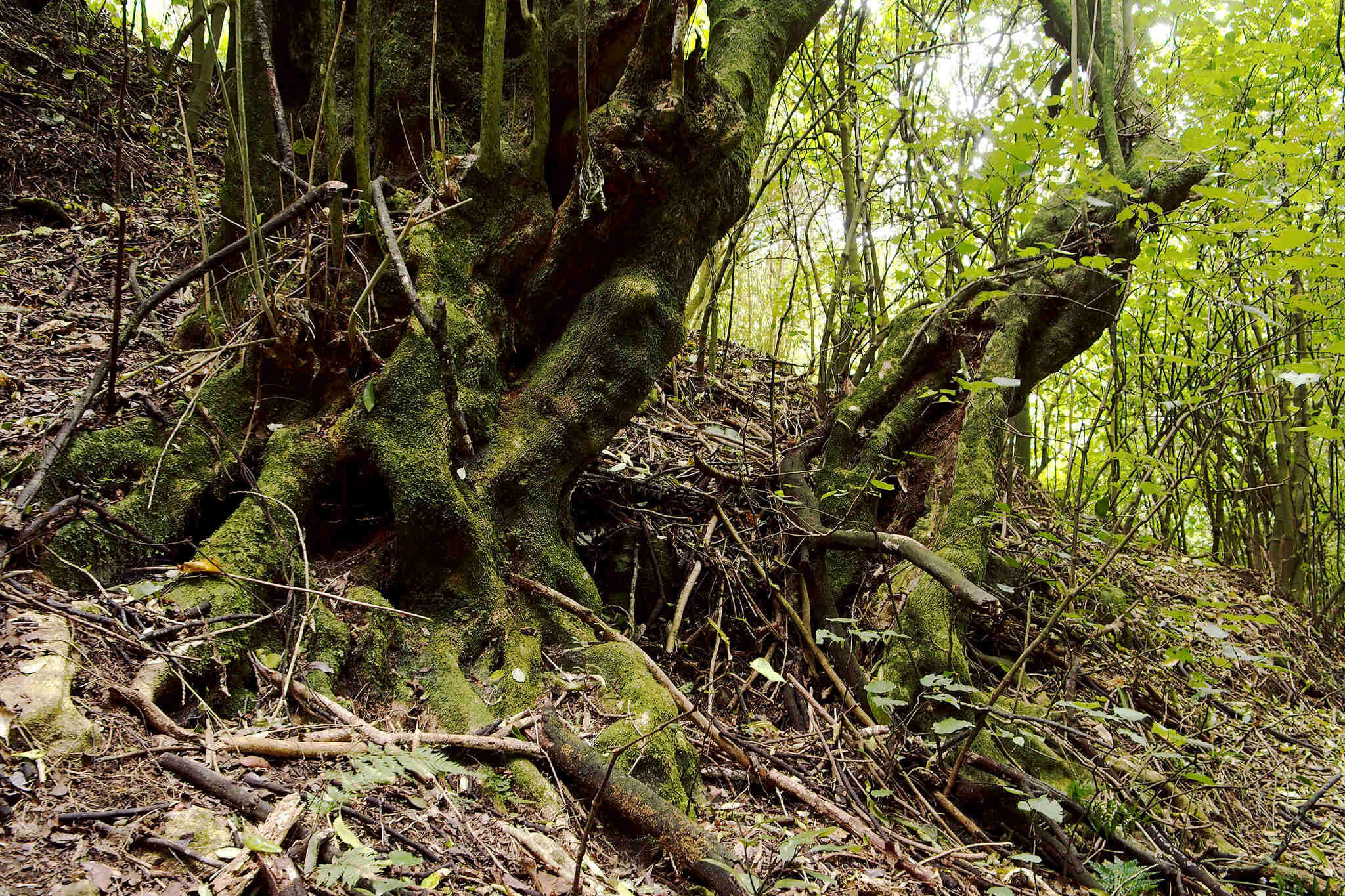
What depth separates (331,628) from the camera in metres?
2.34

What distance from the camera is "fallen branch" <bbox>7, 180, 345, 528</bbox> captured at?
81.7 inches

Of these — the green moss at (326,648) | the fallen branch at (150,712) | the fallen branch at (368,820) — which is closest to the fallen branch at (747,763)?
the green moss at (326,648)

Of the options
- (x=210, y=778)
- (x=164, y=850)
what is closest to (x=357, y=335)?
(x=210, y=778)

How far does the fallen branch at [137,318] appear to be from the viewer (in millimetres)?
2074

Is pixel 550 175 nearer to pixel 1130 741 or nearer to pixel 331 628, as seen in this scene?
pixel 331 628

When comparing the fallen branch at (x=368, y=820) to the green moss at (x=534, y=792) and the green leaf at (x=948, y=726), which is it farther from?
the green leaf at (x=948, y=726)

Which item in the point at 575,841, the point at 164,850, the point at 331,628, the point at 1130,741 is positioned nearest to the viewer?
the point at 164,850

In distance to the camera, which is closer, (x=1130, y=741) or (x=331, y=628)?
(x=331, y=628)

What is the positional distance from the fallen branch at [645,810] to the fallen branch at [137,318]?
1.75 metres

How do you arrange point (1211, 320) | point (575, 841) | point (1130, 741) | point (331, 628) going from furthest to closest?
point (1211, 320), point (1130, 741), point (331, 628), point (575, 841)

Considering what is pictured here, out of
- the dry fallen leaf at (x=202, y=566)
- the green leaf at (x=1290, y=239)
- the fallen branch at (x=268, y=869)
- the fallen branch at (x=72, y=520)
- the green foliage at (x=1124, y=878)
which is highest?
the green leaf at (x=1290, y=239)

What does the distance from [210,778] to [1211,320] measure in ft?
26.4

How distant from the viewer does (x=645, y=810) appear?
2219 mm

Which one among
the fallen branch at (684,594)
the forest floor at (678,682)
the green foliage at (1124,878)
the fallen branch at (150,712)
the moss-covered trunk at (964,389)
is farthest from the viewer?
the moss-covered trunk at (964,389)
